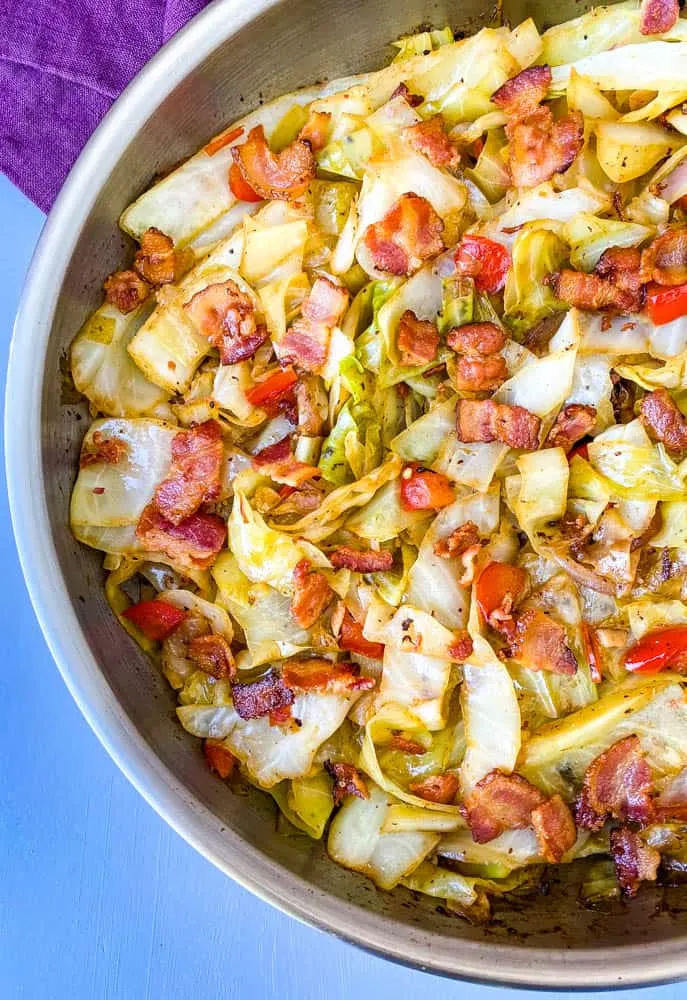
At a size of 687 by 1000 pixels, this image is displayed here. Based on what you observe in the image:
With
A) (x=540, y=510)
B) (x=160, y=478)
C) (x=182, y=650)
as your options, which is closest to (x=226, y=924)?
(x=182, y=650)

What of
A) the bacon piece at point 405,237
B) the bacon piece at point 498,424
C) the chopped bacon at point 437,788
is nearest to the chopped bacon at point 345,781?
the chopped bacon at point 437,788

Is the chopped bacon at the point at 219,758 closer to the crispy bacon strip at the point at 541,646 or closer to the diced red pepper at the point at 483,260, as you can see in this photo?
the crispy bacon strip at the point at 541,646

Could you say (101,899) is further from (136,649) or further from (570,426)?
(570,426)

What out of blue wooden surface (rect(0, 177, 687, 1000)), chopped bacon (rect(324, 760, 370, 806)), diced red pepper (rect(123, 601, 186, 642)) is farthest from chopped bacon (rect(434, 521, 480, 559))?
blue wooden surface (rect(0, 177, 687, 1000))

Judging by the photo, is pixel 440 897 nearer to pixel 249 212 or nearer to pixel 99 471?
A: pixel 99 471

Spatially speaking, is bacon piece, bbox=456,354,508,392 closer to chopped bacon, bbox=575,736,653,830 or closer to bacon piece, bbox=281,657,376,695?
bacon piece, bbox=281,657,376,695
